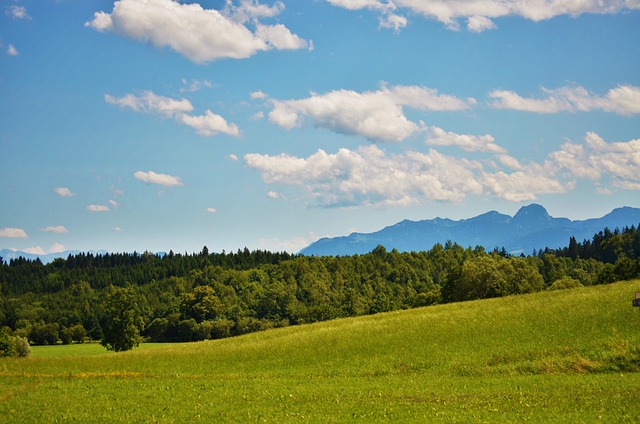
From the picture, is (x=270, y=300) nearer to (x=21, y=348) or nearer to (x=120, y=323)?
(x=120, y=323)

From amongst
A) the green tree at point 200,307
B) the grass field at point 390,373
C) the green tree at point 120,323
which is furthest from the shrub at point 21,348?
the green tree at point 200,307

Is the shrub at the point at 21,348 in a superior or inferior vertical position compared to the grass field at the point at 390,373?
inferior

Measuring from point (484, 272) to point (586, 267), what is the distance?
326 feet

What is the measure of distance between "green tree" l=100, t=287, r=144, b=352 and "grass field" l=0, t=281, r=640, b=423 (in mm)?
44329

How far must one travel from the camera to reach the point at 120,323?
96.2 metres

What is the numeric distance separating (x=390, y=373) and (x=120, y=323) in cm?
7089

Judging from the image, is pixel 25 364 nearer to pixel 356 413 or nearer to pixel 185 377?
pixel 185 377

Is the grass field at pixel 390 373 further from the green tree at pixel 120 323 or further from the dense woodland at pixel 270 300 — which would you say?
the green tree at pixel 120 323

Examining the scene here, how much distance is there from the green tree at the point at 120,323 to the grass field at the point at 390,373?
145 feet

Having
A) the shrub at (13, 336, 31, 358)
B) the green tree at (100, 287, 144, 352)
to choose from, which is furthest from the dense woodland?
the shrub at (13, 336, 31, 358)

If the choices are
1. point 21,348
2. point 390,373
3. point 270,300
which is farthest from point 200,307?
point 390,373

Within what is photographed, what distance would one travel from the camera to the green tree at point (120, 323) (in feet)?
315

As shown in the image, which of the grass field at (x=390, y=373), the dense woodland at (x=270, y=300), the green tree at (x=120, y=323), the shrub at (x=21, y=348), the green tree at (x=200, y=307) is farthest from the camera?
the green tree at (x=200, y=307)

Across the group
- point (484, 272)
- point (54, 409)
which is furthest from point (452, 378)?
point (484, 272)
